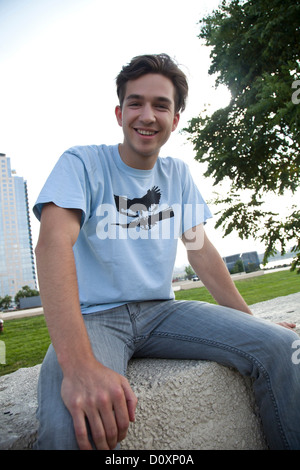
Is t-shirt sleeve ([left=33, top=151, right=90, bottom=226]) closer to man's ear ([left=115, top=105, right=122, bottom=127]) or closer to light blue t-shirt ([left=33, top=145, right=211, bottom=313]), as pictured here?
light blue t-shirt ([left=33, top=145, right=211, bottom=313])

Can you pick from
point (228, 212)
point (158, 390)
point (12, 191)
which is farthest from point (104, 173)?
point (12, 191)

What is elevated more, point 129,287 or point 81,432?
point 129,287

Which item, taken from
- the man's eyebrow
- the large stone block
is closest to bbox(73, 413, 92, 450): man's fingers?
the large stone block

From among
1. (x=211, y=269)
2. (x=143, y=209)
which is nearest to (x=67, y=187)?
(x=143, y=209)

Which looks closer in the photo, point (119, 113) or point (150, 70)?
point (150, 70)

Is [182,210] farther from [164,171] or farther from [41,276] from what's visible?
[41,276]

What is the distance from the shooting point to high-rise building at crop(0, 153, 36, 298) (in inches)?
3666

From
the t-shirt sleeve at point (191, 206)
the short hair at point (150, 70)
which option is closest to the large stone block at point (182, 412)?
the t-shirt sleeve at point (191, 206)

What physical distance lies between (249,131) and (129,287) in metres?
5.35

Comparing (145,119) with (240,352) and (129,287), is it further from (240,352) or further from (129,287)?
(240,352)

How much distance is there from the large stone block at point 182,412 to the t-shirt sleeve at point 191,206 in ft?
2.33

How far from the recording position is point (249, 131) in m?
5.89

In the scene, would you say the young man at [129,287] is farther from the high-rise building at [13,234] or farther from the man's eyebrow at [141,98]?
the high-rise building at [13,234]

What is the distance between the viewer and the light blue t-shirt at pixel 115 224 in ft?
4.17
